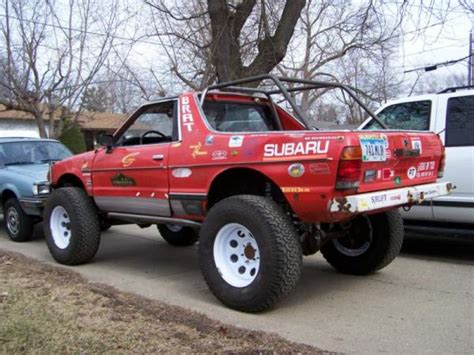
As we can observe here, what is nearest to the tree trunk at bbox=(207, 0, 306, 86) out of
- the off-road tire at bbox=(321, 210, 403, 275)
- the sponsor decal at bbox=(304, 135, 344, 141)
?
the off-road tire at bbox=(321, 210, 403, 275)

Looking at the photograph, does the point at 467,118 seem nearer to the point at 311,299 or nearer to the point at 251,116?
the point at 251,116

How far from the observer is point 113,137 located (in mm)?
6715

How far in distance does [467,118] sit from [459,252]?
1.91 metres

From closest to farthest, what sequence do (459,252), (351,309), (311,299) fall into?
(351,309) < (311,299) < (459,252)

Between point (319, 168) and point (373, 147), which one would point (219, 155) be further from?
point (373, 147)

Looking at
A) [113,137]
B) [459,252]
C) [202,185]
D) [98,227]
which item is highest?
[113,137]

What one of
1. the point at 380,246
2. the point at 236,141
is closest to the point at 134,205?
the point at 236,141

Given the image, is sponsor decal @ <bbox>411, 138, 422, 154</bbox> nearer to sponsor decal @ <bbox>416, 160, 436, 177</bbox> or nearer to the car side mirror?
sponsor decal @ <bbox>416, 160, 436, 177</bbox>

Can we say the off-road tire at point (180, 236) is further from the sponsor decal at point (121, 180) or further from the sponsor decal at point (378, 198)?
the sponsor decal at point (378, 198)

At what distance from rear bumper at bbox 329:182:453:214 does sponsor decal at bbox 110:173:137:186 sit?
2.68 m

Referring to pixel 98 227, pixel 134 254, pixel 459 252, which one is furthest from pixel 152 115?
pixel 459 252

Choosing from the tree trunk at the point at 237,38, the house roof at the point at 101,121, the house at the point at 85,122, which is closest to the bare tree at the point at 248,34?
the tree trunk at the point at 237,38

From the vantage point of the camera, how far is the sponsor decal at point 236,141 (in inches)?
202

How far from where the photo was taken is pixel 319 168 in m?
4.54
